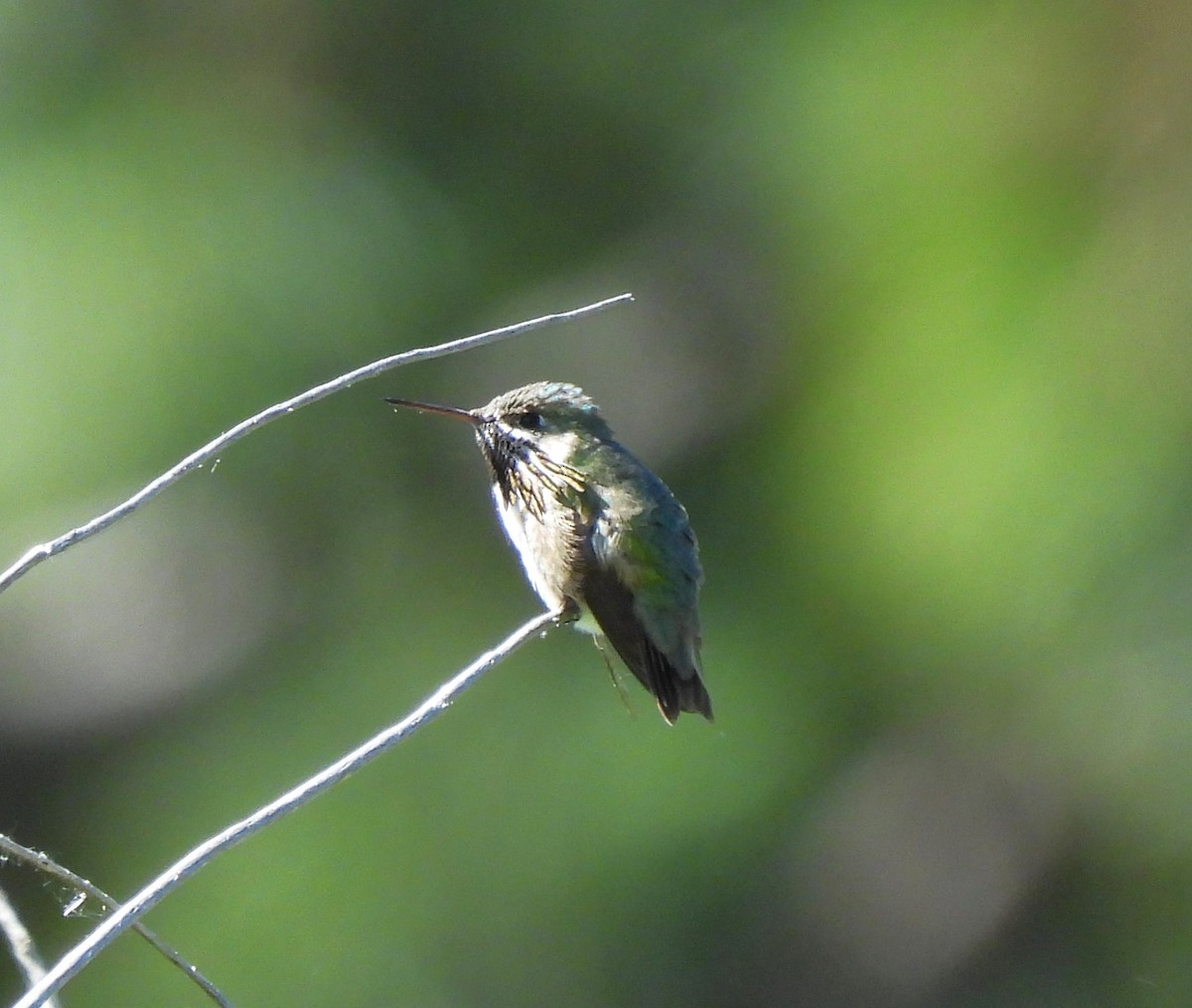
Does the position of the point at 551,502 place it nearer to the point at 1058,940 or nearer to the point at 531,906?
the point at 531,906

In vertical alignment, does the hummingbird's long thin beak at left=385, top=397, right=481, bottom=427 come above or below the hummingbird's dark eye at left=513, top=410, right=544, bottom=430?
above

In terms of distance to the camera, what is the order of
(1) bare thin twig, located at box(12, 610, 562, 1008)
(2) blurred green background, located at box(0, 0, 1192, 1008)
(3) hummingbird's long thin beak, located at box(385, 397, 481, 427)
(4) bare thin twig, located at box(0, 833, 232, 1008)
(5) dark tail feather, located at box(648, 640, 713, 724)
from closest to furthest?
(1) bare thin twig, located at box(12, 610, 562, 1008) → (4) bare thin twig, located at box(0, 833, 232, 1008) → (3) hummingbird's long thin beak, located at box(385, 397, 481, 427) → (5) dark tail feather, located at box(648, 640, 713, 724) → (2) blurred green background, located at box(0, 0, 1192, 1008)

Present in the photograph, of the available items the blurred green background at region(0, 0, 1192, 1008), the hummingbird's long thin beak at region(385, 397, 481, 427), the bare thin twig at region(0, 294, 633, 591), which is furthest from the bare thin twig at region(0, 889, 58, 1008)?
the blurred green background at region(0, 0, 1192, 1008)

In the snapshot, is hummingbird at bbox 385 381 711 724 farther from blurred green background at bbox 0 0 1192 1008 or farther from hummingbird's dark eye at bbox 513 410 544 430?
blurred green background at bbox 0 0 1192 1008

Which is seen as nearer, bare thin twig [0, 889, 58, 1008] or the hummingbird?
bare thin twig [0, 889, 58, 1008]

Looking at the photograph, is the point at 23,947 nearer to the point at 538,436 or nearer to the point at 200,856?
the point at 200,856

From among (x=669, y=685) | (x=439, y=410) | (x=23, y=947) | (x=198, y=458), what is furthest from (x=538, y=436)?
(x=23, y=947)

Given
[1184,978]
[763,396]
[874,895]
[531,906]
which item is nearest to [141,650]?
[531,906]
